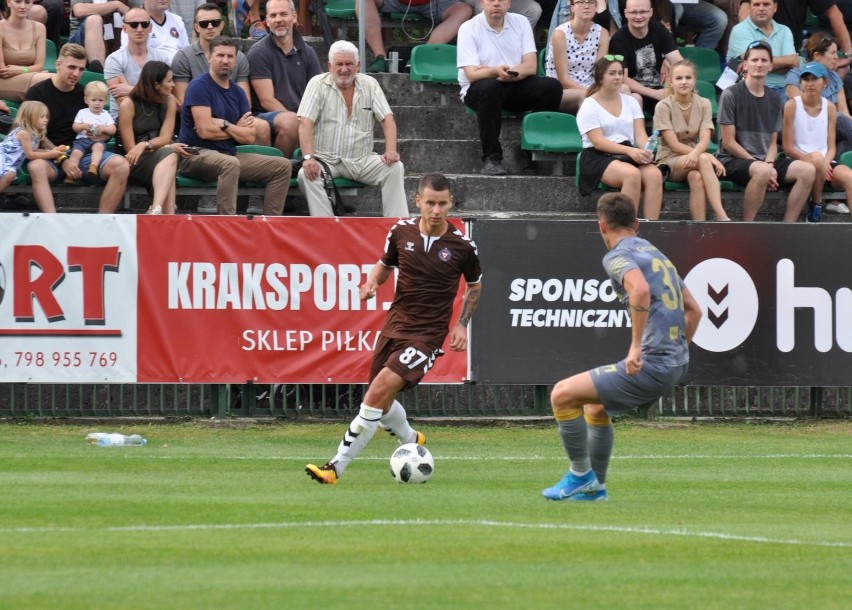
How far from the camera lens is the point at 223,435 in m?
14.9

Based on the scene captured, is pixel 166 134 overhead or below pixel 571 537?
overhead

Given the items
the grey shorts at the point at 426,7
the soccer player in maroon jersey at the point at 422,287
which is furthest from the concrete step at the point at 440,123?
the soccer player in maroon jersey at the point at 422,287

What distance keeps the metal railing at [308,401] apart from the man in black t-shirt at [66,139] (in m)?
2.02

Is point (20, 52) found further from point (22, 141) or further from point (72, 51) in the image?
point (22, 141)

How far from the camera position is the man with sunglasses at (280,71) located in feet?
57.1

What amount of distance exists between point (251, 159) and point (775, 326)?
603cm

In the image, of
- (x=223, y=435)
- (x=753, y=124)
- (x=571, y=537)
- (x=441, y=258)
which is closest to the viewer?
(x=571, y=537)

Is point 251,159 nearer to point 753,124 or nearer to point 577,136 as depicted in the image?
point 577,136

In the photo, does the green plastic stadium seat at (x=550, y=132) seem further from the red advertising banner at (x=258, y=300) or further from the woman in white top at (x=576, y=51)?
the red advertising banner at (x=258, y=300)

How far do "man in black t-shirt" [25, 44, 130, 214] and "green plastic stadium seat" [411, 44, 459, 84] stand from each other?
4.86 meters

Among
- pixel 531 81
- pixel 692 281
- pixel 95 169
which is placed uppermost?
pixel 531 81

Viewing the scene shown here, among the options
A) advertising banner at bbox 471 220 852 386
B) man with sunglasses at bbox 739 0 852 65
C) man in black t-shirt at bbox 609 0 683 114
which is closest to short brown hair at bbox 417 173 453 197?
advertising banner at bbox 471 220 852 386

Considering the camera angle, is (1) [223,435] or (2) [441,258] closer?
(2) [441,258]

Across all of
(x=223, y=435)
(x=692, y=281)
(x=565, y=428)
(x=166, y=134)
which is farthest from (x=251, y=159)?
(x=565, y=428)
